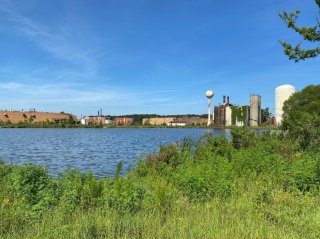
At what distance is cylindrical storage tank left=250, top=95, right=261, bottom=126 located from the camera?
16662cm

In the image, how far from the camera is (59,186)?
11312mm

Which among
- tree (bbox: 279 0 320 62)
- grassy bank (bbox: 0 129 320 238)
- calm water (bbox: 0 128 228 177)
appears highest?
tree (bbox: 279 0 320 62)

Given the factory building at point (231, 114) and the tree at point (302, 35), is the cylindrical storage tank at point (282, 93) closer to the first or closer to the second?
the tree at point (302, 35)

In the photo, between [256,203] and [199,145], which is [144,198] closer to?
[256,203]

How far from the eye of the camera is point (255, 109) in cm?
16675

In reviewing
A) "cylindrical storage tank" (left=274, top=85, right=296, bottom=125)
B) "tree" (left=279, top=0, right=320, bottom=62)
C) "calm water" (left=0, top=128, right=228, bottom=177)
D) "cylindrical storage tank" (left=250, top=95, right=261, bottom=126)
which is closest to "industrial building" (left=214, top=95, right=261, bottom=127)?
"cylindrical storage tank" (left=250, top=95, right=261, bottom=126)

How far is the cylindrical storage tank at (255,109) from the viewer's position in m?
167

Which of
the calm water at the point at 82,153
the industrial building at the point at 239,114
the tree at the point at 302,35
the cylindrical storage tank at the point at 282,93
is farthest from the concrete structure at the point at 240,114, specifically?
the tree at the point at 302,35

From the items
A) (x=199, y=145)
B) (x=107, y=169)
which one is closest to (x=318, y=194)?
(x=199, y=145)

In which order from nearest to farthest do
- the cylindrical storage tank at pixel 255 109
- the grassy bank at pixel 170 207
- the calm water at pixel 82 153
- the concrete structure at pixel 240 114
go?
1. the grassy bank at pixel 170 207
2. the calm water at pixel 82 153
3. the cylindrical storage tank at pixel 255 109
4. the concrete structure at pixel 240 114

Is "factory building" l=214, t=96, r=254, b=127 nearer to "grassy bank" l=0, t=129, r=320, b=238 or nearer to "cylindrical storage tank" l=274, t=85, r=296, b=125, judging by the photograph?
"cylindrical storage tank" l=274, t=85, r=296, b=125

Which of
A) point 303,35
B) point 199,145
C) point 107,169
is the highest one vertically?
point 303,35

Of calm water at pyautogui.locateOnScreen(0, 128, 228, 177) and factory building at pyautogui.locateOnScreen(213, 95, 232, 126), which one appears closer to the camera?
calm water at pyautogui.locateOnScreen(0, 128, 228, 177)

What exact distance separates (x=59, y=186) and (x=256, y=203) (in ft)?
19.1
